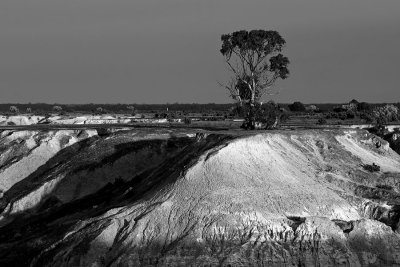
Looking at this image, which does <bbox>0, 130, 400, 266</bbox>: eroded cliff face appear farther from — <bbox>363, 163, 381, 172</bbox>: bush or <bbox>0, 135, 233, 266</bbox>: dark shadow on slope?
<bbox>363, 163, 381, 172</bbox>: bush

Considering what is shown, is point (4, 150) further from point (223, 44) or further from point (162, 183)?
point (162, 183)

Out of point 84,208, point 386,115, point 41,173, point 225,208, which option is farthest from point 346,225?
point 386,115

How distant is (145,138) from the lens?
70500 millimetres

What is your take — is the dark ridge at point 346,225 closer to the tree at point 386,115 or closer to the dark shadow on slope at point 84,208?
the dark shadow on slope at point 84,208

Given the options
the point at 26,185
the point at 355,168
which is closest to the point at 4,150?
the point at 26,185

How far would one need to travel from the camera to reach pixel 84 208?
6156cm

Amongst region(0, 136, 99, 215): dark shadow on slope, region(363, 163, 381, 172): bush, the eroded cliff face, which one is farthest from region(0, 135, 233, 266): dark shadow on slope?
region(363, 163, 381, 172): bush

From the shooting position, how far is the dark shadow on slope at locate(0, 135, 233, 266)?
54.8m

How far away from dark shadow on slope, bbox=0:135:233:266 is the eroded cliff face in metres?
0.12

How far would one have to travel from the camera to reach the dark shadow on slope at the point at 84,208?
5478cm

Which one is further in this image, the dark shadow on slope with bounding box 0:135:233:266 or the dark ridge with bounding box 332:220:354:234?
the dark shadow on slope with bounding box 0:135:233:266

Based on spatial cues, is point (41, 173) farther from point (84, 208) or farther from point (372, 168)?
point (372, 168)

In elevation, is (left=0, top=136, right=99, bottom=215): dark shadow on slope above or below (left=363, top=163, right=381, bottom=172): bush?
below

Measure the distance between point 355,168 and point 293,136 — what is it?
385 cm
